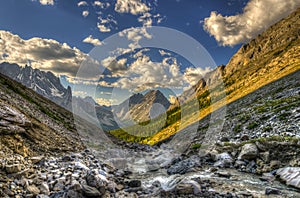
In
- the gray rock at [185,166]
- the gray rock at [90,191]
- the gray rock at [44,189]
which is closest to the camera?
the gray rock at [44,189]

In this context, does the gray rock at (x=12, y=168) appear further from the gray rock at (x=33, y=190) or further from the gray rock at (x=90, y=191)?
the gray rock at (x=90, y=191)

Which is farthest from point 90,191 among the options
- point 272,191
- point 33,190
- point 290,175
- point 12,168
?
point 290,175

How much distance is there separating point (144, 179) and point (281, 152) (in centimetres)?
1193

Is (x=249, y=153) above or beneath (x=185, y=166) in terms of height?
above

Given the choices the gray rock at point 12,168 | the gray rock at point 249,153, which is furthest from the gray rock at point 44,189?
the gray rock at point 249,153

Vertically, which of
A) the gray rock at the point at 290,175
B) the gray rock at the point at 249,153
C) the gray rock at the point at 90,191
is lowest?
the gray rock at the point at 90,191

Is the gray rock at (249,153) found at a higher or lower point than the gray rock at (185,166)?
higher

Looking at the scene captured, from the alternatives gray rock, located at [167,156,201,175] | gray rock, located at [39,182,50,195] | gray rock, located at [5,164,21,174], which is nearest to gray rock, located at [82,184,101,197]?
gray rock, located at [39,182,50,195]

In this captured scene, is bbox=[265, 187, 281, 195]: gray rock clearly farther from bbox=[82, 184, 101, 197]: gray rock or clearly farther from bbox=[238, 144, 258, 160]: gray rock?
bbox=[82, 184, 101, 197]: gray rock

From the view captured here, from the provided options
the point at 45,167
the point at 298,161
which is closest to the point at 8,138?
the point at 45,167

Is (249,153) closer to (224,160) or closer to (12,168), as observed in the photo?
(224,160)

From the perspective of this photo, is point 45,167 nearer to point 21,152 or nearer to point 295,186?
point 21,152

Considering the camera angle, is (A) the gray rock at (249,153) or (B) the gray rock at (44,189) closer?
(B) the gray rock at (44,189)

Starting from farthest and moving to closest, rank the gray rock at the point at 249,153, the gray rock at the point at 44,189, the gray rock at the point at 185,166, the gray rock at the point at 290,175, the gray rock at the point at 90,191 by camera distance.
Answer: the gray rock at the point at 185,166
the gray rock at the point at 249,153
the gray rock at the point at 290,175
the gray rock at the point at 90,191
the gray rock at the point at 44,189
